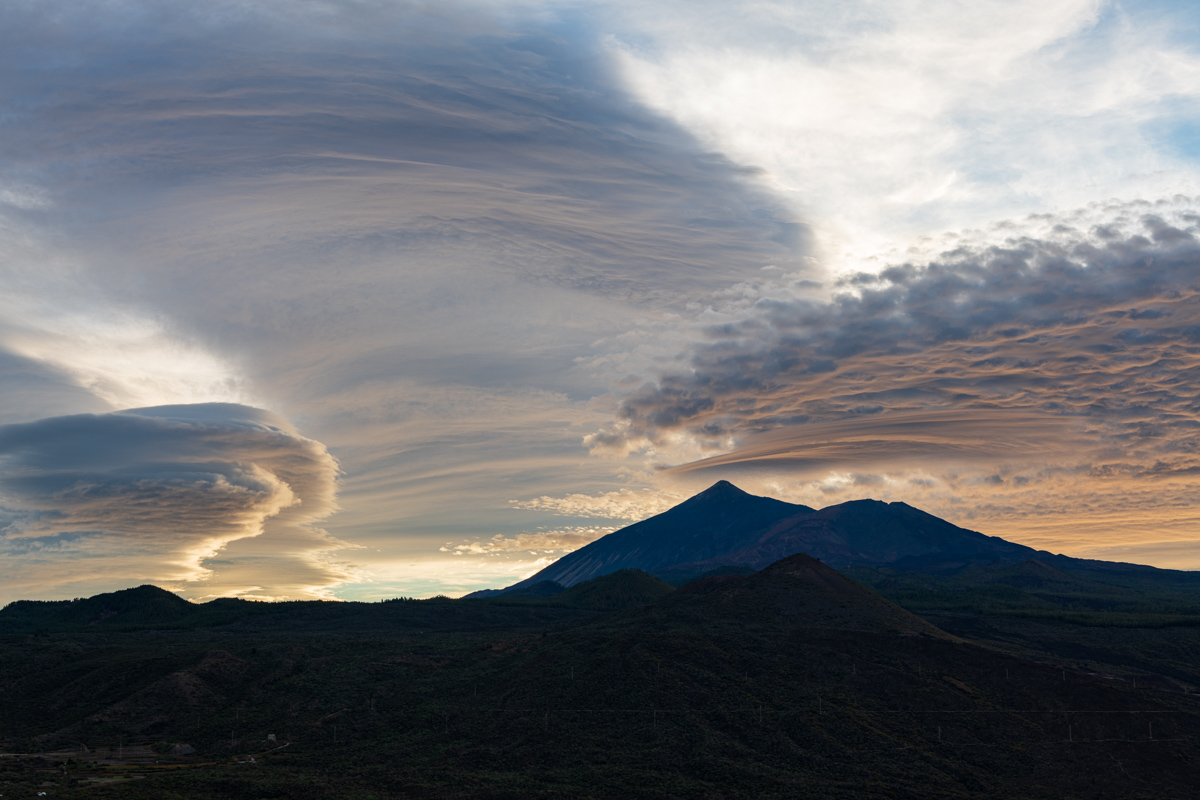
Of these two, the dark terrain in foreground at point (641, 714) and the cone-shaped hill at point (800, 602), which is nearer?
the dark terrain in foreground at point (641, 714)

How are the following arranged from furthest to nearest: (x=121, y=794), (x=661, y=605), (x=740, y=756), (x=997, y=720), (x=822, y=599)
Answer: (x=661, y=605) < (x=822, y=599) < (x=997, y=720) < (x=740, y=756) < (x=121, y=794)

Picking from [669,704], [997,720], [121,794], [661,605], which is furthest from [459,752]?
[661,605]

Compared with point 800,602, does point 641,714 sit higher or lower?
lower

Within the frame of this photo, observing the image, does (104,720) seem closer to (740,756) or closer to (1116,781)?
(740,756)

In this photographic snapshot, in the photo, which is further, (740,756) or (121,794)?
(740,756)

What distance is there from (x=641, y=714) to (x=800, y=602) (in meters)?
56.4

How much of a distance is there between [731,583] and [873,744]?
7122 centimetres

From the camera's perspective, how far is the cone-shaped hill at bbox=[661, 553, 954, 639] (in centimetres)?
12394

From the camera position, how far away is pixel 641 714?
3359 inches

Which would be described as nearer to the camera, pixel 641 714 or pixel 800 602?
pixel 641 714

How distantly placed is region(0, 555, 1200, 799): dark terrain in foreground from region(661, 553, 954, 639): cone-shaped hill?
0.63m

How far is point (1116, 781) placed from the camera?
233ft

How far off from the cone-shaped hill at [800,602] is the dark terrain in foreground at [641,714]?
0.63m

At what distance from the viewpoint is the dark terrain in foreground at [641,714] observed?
226 ft
